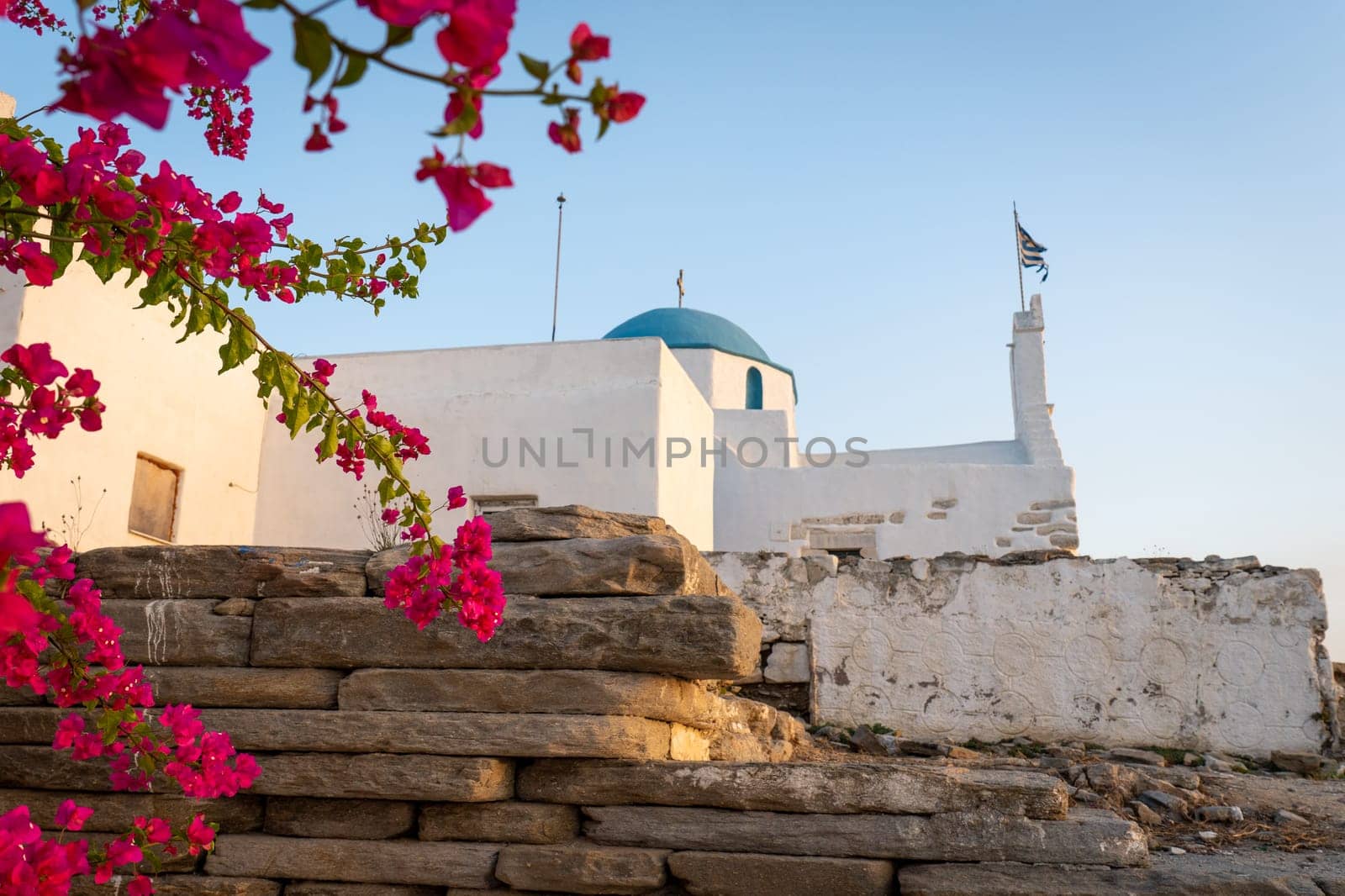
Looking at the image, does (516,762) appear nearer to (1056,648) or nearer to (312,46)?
(312,46)

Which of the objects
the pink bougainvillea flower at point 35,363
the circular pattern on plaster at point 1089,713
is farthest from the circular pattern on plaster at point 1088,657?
the pink bougainvillea flower at point 35,363

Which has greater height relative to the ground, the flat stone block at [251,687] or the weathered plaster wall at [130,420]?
the weathered plaster wall at [130,420]

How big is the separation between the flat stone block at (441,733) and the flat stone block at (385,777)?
1.4 inches

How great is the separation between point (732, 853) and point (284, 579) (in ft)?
5.97

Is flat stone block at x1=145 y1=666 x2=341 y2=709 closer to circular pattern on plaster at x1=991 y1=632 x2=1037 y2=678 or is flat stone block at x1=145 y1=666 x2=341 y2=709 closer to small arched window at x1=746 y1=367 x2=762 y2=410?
circular pattern on plaster at x1=991 y1=632 x2=1037 y2=678

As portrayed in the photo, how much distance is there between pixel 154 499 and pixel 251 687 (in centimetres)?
656

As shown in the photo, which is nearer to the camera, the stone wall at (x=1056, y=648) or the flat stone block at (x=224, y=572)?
the flat stone block at (x=224, y=572)

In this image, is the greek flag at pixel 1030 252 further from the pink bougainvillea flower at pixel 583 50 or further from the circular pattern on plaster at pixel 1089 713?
the pink bougainvillea flower at pixel 583 50

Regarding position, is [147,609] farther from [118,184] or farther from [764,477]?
[764,477]

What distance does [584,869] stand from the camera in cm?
323

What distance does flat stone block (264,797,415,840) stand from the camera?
3.46 meters

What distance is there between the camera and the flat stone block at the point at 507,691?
347cm

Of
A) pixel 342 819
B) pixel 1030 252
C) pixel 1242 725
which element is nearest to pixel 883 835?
pixel 342 819

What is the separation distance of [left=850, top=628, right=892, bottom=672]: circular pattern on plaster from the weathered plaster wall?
18.0 ft
